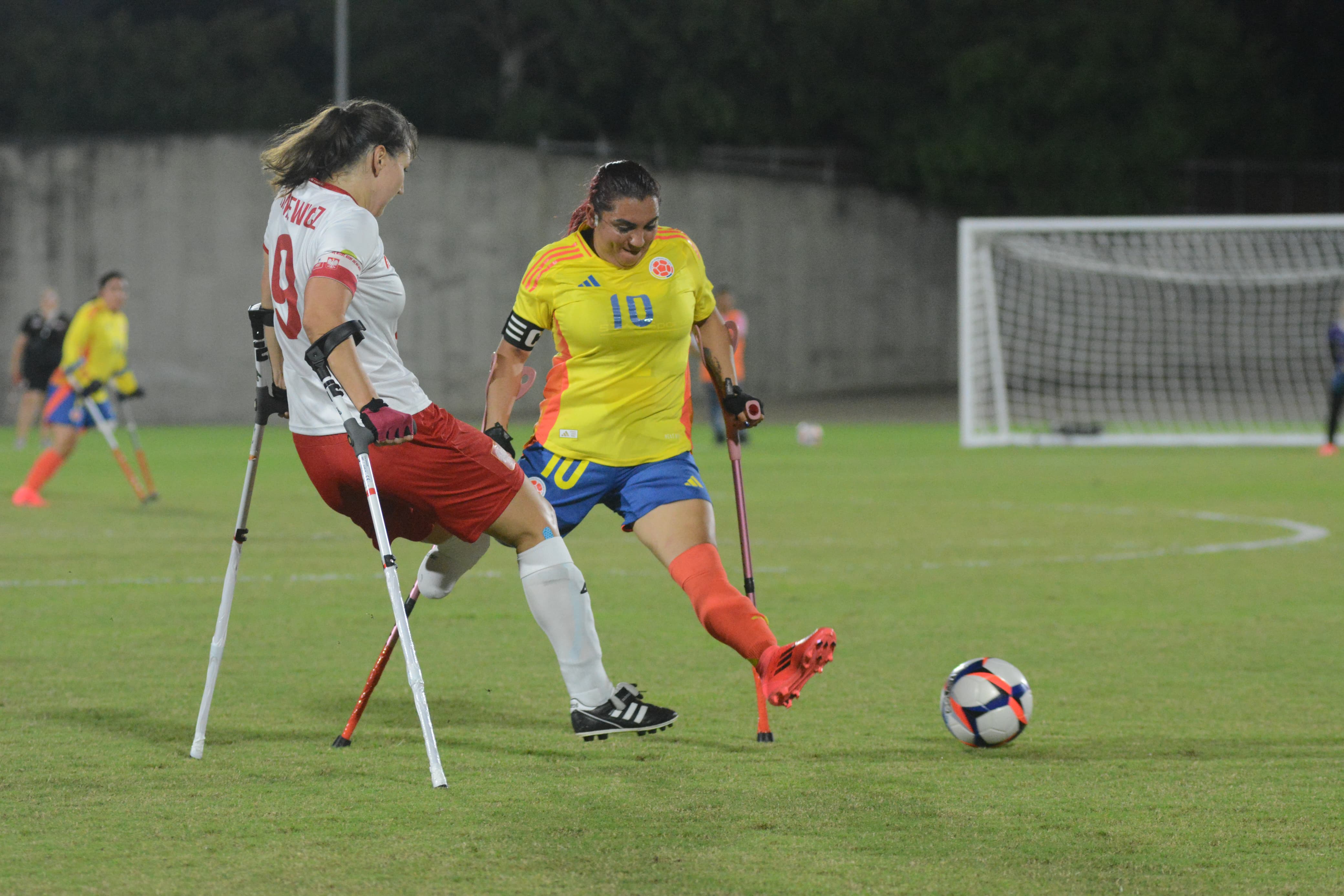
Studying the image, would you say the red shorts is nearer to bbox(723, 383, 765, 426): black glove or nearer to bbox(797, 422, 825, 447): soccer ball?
bbox(723, 383, 765, 426): black glove

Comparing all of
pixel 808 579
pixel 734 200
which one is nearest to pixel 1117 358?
pixel 734 200

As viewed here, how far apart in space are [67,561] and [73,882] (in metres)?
7.74

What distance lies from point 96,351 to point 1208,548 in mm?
9592

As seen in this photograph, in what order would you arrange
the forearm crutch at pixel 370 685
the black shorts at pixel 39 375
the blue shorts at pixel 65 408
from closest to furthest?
the forearm crutch at pixel 370 685 < the blue shorts at pixel 65 408 < the black shorts at pixel 39 375

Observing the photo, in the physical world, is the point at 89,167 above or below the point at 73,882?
above

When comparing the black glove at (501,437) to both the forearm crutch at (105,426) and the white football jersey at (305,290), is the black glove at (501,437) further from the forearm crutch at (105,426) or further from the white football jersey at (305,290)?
the forearm crutch at (105,426)

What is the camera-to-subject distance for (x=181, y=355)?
30.4 m

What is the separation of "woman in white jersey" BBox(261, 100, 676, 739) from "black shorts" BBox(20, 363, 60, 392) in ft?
57.7

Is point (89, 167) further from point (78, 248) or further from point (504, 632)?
point (504, 632)

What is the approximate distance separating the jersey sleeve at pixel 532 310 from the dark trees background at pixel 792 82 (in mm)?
33306

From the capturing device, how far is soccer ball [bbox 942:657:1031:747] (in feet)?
18.7

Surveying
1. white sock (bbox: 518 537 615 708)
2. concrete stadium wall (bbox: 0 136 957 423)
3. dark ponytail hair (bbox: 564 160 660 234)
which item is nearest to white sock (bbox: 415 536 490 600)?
white sock (bbox: 518 537 615 708)

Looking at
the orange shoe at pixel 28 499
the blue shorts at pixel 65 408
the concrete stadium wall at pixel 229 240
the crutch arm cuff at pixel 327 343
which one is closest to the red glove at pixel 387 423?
the crutch arm cuff at pixel 327 343

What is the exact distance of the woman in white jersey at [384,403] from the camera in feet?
16.7
